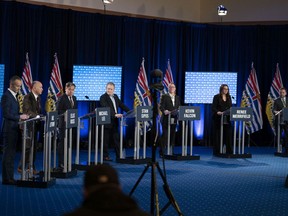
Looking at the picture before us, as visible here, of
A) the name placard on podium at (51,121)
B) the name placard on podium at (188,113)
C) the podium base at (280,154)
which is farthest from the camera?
the podium base at (280,154)

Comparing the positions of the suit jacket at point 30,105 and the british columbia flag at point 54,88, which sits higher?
the british columbia flag at point 54,88

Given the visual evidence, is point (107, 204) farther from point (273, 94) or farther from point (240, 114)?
point (273, 94)

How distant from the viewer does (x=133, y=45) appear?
1557 centimetres

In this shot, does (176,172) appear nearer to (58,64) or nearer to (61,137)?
(61,137)

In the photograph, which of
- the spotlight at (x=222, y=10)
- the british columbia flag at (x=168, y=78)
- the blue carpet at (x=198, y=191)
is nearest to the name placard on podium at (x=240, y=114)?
the blue carpet at (x=198, y=191)

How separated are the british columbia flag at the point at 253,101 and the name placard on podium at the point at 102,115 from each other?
5.85 m

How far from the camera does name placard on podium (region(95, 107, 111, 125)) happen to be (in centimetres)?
1067

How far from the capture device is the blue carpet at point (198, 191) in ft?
23.2

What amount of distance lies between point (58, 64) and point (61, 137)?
4207mm

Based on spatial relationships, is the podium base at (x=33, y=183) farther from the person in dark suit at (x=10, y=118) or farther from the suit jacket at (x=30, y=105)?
the suit jacket at (x=30, y=105)

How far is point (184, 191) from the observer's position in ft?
27.7

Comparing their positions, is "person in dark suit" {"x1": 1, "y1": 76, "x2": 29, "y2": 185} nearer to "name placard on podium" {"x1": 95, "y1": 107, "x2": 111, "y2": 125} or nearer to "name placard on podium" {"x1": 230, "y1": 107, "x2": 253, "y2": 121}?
"name placard on podium" {"x1": 95, "y1": 107, "x2": 111, "y2": 125}

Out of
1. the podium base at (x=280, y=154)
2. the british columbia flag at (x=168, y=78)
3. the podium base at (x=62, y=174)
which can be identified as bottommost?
the podium base at (x=62, y=174)

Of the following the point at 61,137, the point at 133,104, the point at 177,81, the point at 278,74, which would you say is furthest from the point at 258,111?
the point at 61,137
